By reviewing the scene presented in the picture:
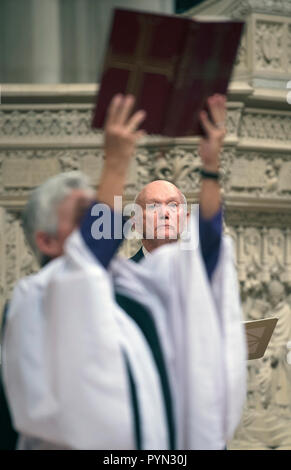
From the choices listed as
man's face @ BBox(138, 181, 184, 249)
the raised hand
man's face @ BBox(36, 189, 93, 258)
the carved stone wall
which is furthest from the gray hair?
the carved stone wall

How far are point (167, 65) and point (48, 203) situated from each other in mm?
357

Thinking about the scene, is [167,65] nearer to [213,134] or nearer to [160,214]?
[213,134]

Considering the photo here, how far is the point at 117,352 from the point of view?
4.79 ft

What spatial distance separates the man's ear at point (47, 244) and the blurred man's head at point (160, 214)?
2.51ft

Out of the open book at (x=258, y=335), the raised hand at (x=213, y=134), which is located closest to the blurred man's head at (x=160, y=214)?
the open book at (x=258, y=335)

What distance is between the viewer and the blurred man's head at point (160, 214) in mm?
2340

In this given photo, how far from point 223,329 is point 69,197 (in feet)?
1.26

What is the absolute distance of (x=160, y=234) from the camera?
2324 mm

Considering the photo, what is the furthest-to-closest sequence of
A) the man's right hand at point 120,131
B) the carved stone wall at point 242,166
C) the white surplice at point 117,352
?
the carved stone wall at point 242,166
the man's right hand at point 120,131
the white surplice at point 117,352

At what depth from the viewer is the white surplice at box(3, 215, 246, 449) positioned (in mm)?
1447

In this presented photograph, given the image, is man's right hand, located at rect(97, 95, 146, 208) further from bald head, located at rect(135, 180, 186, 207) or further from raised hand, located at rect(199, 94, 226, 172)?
bald head, located at rect(135, 180, 186, 207)

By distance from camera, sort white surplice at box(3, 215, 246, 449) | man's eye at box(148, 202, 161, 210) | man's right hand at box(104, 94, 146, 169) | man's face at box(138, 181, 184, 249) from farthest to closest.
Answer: man's eye at box(148, 202, 161, 210)
man's face at box(138, 181, 184, 249)
man's right hand at box(104, 94, 146, 169)
white surplice at box(3, 215, 246, 449)

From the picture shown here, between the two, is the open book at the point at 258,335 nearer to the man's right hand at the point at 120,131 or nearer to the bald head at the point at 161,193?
the bald head at the point at 161,193
